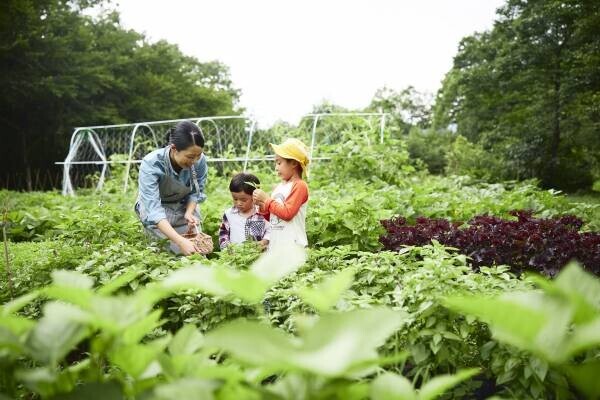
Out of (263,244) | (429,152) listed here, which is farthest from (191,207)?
(429,152)

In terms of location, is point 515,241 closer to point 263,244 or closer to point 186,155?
point 263,244

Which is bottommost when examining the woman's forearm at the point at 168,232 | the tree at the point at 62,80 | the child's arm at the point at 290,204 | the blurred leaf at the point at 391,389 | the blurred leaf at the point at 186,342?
the woman's forearm at the point at 168,232

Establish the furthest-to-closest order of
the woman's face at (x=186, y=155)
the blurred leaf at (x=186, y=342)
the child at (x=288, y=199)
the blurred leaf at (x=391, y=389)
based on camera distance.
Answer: the woman's face at (x=186, y=155)
the child at (x=288, y=199)
the blurred leaf at (x=186, y=342)
the blurred leaf at (x=391, y=389)

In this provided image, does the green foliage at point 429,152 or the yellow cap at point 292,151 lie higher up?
the yellow cap at point 292,151

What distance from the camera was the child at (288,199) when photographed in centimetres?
360

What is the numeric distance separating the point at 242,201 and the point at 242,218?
0.48 ft

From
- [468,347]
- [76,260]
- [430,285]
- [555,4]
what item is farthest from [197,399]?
[555,4]

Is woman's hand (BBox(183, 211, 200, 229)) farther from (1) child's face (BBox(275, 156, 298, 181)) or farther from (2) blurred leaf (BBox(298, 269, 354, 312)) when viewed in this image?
(2) blurred leaf (BBox(298, 269, 354, 312))

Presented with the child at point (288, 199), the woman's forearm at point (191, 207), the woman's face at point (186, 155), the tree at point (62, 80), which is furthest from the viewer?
the tree at point (62, 80)

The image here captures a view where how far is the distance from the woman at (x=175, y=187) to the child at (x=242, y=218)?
0.93 ft

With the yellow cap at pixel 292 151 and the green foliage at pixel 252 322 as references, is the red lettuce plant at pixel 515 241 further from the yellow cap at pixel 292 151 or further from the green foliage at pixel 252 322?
the yellow cap at pixel 292 151

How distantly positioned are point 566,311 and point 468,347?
4.70 ft

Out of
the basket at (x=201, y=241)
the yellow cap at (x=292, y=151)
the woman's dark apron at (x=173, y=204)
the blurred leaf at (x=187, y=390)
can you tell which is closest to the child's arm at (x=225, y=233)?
the woman's dark apron at (x=173, y=204)

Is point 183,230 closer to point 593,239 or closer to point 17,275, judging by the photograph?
point 17,275
